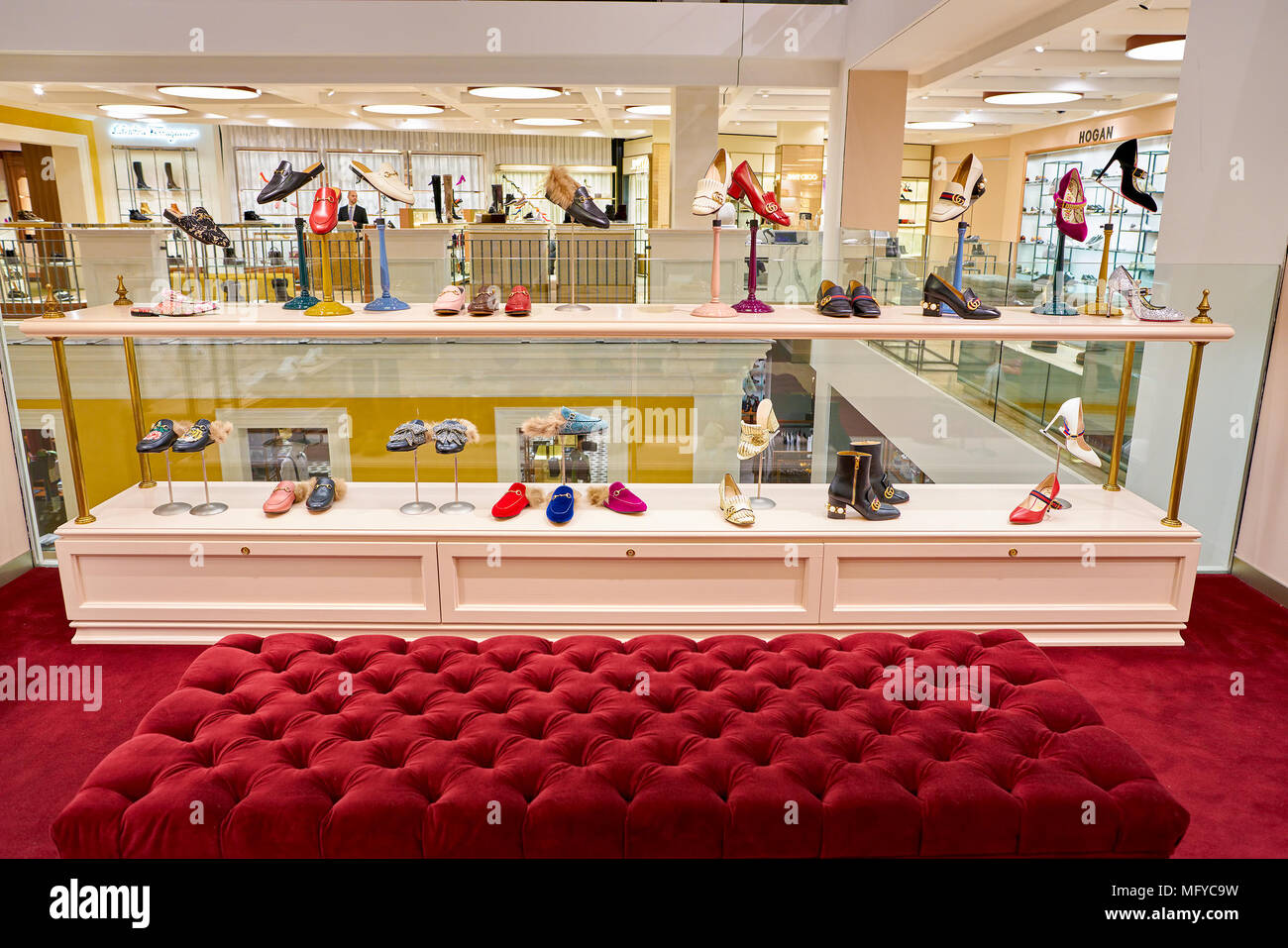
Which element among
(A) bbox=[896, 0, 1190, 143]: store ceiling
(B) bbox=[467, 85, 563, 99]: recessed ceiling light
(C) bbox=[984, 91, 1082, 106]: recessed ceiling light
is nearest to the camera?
(A) bbox=[896, 0, 1190, 143]: store ceiling

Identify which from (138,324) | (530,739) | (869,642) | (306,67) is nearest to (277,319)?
(138,324)

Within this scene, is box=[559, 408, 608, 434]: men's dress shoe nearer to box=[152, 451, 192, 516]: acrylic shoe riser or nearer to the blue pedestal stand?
the blue pedestal stand

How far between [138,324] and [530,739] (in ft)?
7.71

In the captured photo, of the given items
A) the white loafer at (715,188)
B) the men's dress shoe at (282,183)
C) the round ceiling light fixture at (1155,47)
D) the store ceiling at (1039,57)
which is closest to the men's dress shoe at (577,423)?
the white loafer at (715,188)

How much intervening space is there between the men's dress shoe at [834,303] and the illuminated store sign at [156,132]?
65.0 ft

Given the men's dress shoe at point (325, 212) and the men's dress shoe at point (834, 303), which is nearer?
the men's dress shoe at point (325, 212)

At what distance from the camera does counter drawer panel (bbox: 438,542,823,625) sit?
3424 mm

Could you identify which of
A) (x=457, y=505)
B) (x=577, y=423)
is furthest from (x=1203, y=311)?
(x=457, y=505)

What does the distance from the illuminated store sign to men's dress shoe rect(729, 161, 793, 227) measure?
1964cm

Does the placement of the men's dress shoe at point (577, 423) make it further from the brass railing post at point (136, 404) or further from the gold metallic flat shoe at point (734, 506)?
the brass railing post at point (136, 404)

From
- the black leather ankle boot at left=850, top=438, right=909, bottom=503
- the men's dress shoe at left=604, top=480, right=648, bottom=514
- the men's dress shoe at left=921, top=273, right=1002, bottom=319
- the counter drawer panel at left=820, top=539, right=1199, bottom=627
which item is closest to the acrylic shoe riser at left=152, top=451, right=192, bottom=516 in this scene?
the men's dress shoe at left=604, top=480, right=648, bottom=514

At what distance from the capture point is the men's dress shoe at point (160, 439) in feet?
11.5

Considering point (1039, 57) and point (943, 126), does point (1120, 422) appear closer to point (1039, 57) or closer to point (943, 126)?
point (1039, 57)

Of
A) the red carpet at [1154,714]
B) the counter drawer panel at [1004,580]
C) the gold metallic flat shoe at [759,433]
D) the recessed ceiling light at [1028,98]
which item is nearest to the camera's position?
the red carpet at [1154,714]
